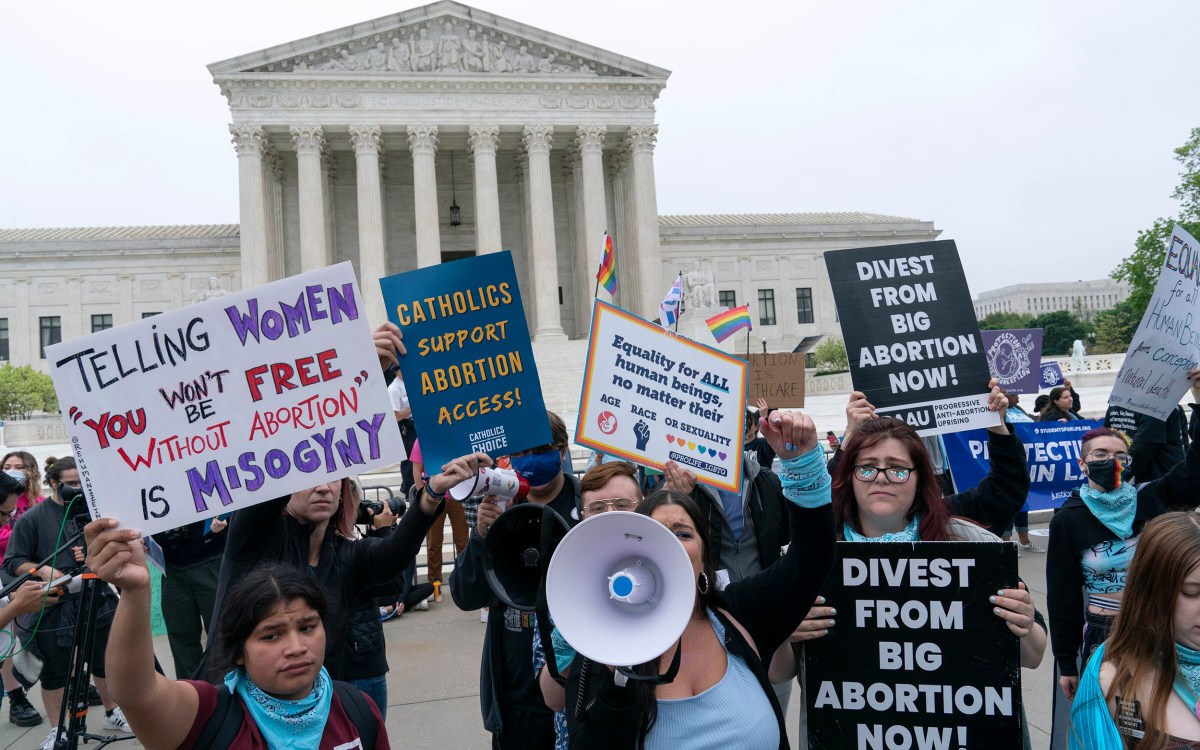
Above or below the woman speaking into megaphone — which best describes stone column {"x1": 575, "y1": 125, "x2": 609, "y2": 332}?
above

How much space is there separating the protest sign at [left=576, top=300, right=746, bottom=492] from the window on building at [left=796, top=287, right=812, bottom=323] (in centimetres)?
4868

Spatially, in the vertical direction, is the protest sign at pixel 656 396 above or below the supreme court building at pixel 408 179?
below

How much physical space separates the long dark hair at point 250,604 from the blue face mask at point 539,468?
5.23ft

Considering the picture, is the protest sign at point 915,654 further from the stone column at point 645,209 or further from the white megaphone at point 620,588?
the stone column at point 645,209

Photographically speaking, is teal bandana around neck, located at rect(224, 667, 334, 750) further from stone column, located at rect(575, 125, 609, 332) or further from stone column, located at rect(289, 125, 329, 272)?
stone column, located at rect(575, 125, 609, 332)

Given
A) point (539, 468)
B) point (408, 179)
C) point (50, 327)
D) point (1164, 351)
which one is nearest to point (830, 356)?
point (408, 179)

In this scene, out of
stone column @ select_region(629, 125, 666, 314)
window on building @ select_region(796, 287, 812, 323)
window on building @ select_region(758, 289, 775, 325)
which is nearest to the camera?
stone column @ select_region(629, 125, 666, 314)

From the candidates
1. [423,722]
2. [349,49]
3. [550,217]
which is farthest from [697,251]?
[423,722]

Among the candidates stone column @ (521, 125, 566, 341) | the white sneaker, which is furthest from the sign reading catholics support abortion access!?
stone column @ (521, 125, 566, 341)

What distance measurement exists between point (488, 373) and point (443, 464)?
488mm

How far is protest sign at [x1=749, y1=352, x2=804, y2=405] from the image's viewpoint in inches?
407

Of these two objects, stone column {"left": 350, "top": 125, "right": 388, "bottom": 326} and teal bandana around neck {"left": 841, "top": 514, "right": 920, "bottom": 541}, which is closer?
teal bandana around neck {"left": 841, "top": 514, "right": 920, "bottom": 541}

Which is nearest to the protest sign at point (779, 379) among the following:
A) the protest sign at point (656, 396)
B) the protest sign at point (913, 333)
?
the protest sign at point (913, 333)

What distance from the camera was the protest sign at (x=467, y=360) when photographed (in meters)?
3.85
